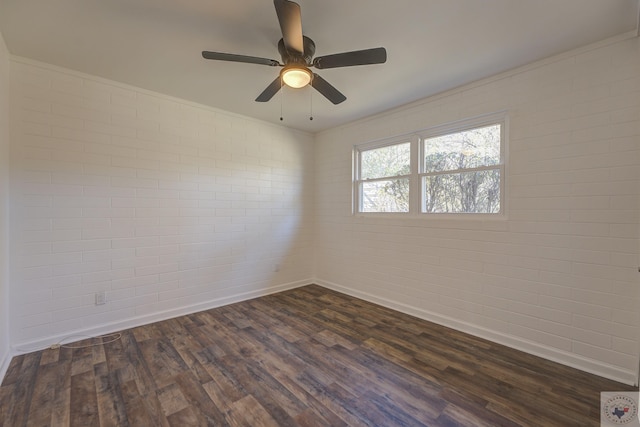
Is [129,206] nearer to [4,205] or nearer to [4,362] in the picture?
[4,205]

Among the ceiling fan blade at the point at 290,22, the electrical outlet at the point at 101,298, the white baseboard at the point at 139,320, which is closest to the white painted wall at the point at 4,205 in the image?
the white baseboard at the point at 139,320

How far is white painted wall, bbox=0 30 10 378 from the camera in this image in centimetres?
219

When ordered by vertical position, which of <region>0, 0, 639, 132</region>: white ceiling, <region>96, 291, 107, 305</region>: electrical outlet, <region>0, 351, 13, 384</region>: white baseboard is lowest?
<region>0, 351, 13, 384</region>: white baseboard

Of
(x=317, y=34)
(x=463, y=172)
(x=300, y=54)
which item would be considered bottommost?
(x=463, y=172)

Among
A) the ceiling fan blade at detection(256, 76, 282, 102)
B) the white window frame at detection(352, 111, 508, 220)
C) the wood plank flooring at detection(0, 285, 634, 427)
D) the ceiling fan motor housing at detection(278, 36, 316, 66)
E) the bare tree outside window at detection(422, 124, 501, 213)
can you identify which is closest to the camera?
the wood plank flooring at detection(0, 285, 634, 427)

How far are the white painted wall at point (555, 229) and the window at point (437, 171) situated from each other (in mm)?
149

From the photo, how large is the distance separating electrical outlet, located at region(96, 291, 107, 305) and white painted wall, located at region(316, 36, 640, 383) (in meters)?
3.43

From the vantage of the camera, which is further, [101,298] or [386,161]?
[386,161]

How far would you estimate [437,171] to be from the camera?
3.27 meters

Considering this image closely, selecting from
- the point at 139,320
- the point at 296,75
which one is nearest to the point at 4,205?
the point at 139,320

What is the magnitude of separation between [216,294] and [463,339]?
2984 millimetres

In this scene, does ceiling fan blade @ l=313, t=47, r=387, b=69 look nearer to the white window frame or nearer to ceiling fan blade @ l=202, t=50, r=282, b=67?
ceiling fan blade @ l=202, t=50, r=282, b=67

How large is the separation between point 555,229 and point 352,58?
224 centimetres

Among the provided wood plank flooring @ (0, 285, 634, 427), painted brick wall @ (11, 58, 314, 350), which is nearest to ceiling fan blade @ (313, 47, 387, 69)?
painted brick wall @ (11, 58, 314, 350)
